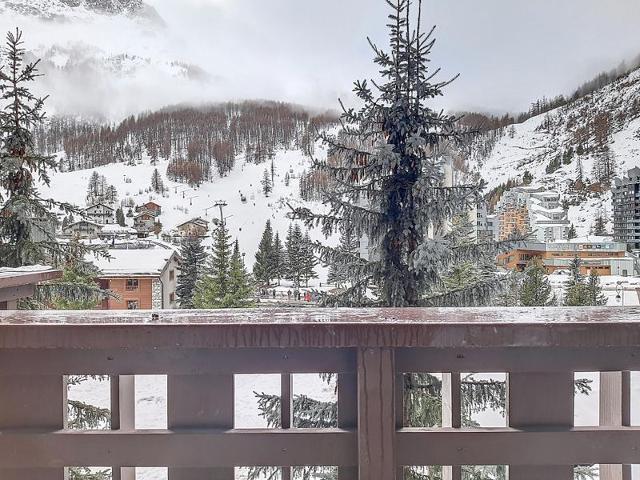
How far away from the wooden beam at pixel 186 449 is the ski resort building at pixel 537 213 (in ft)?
52.7

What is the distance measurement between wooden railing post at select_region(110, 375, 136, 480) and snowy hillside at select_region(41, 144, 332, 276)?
990 inches

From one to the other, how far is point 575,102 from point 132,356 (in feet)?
218

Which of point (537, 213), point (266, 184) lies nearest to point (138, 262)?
point (537, 213)

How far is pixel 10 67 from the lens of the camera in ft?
14.3

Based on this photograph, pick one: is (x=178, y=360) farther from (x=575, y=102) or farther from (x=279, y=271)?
(x=575, y=102)

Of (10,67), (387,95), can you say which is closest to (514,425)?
(387,95)

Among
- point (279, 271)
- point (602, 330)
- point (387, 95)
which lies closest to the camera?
point (602, 330)

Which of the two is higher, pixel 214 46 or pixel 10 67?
pixel 214 46

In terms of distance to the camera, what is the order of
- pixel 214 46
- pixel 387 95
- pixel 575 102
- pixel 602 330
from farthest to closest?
pixel 575 102
pixel 214 46
pixel 387 95
pixel 602 330

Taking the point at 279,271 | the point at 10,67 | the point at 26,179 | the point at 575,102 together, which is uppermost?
the point at 575,102

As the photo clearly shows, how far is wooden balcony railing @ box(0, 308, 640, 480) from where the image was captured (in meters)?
0.54

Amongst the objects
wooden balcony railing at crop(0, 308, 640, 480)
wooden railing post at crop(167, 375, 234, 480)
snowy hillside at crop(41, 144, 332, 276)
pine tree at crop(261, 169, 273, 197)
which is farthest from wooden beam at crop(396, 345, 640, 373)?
pine tree at crop(261, 169, 273, 197)

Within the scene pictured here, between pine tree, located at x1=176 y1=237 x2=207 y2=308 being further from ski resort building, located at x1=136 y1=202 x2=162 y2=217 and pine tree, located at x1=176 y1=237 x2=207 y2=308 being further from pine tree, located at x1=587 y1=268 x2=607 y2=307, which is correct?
ski resort building, located at x1=136 y1=202 x2=162 y2=217

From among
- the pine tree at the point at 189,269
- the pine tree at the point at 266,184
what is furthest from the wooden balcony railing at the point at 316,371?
the pine tree at the point at 266,184
